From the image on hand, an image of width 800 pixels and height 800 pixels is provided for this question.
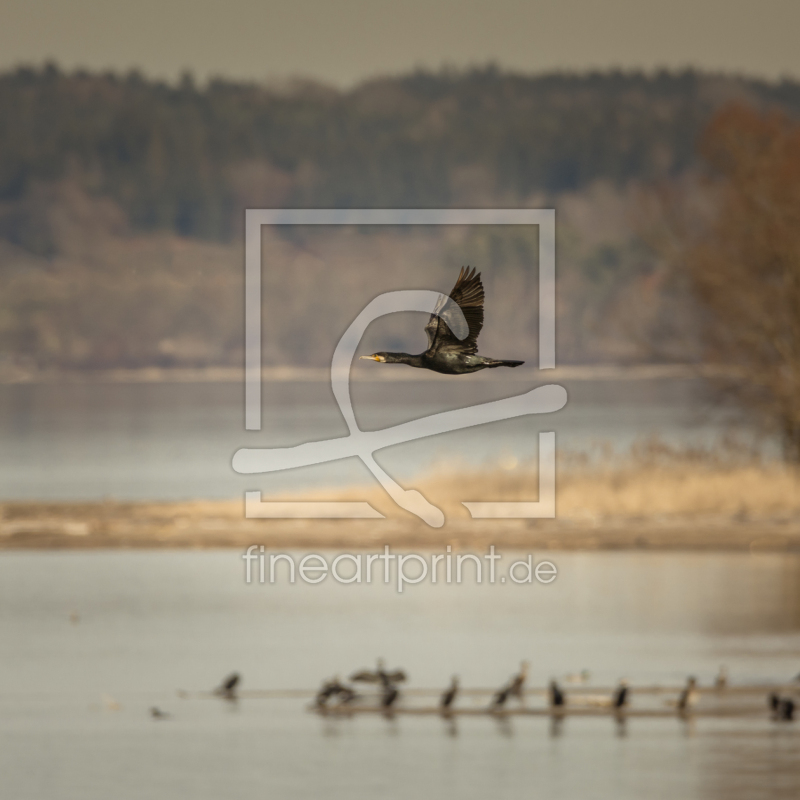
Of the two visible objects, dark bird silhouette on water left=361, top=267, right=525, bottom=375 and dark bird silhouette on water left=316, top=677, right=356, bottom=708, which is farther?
dark bird silhouette on water left=316, top=677, right=356, bottom=708

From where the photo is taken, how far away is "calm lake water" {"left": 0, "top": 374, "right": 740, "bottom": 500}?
5131 cm

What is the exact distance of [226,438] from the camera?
8656cm

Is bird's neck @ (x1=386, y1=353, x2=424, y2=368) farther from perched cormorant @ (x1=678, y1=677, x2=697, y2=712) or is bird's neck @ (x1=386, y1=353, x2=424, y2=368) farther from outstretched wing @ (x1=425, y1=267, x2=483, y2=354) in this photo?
perched cormorant @ (x1=678, y1=677, x2=697, y2=712)

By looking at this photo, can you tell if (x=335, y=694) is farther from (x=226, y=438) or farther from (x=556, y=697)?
(x=226, y=438)

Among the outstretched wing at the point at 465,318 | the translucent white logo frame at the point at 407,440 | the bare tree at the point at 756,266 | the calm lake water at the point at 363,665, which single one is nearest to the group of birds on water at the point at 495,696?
the calm lake water at the point at 363,665

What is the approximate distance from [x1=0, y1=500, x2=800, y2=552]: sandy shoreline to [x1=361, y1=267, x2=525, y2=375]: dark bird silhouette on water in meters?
23.7

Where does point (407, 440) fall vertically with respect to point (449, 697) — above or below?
above

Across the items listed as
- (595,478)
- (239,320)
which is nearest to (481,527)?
(595,478)

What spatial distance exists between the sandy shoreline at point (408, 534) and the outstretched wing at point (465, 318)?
77.7ft

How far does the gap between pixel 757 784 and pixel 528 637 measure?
321 inches

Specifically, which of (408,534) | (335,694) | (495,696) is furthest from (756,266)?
(335,694)

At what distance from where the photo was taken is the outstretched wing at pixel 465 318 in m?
9.09

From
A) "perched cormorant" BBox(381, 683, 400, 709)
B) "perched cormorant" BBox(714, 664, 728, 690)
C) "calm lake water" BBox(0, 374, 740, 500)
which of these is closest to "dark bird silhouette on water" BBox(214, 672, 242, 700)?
"perched cormorant" BBox(381, 683, 400, 709)

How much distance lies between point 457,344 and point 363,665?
57.2 feet
